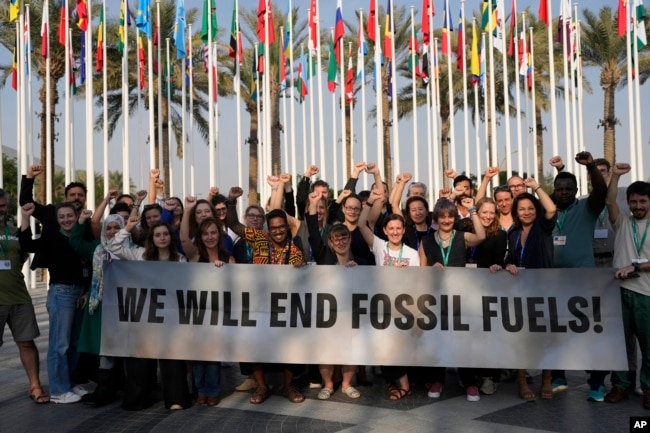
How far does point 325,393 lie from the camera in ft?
22.5

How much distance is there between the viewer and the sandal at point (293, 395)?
6.70 m

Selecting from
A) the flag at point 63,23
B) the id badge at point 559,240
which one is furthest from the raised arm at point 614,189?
the flag at point 63,23

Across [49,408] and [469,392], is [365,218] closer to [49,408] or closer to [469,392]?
[469,392]

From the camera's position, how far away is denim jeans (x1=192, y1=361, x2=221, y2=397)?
677 centimetres

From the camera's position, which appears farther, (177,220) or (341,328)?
(177,220)

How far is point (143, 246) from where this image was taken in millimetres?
7199

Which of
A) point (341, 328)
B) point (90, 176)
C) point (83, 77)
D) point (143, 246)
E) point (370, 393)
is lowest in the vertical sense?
point (370, 393)

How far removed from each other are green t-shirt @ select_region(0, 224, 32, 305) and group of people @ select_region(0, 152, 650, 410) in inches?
0.4

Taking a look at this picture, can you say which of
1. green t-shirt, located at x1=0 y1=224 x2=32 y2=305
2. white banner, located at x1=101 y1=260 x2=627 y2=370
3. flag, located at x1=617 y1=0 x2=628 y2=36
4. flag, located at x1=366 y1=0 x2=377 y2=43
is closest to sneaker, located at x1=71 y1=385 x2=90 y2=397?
white banner, located at x1=101 y1=260 x2=627 y2=370

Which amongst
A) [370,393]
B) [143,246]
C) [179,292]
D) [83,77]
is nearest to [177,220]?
[143,246]

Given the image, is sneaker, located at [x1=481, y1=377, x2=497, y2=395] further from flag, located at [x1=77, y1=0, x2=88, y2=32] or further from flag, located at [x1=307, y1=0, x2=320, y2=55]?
flag, located at [x1=307, y1=0, x2=320, y2=55]

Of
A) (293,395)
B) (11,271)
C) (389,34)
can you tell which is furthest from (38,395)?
(389,34)

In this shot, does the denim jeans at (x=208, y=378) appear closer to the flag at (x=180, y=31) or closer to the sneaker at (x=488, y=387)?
the sneaker at (x=488, y=387)

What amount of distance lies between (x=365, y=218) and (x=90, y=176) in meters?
14.3
